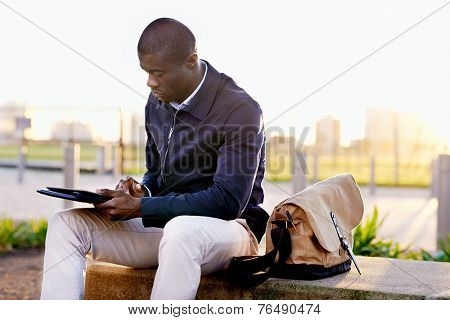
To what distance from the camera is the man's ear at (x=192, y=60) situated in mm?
2925

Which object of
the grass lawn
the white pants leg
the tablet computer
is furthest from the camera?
the grass lawn

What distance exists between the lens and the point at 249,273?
9.28 feet

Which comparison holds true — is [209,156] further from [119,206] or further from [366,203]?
[366,203]

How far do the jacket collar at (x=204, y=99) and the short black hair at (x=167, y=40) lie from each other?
17cm

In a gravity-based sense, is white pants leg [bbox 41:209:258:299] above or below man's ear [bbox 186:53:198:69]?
below

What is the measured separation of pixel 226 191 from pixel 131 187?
587 mm

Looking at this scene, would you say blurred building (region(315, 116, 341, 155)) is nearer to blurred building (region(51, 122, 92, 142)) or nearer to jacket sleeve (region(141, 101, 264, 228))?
blurred building (region(51, 122, 92, 142))

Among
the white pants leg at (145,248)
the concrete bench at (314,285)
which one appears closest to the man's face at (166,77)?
the white pants leg at (145,248)

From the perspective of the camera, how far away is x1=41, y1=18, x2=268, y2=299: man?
2635 millimetres

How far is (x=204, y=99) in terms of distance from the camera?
2.98m

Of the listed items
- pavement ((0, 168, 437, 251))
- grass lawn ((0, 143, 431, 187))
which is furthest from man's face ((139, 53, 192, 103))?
grass lawn ((0, 143, 431, 187))

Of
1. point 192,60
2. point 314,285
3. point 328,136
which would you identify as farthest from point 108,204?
point 328,136

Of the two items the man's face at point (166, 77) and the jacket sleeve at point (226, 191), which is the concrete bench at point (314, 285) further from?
the man's face at point (166, 77)

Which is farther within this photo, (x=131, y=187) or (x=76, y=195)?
(x=131, y=187)
